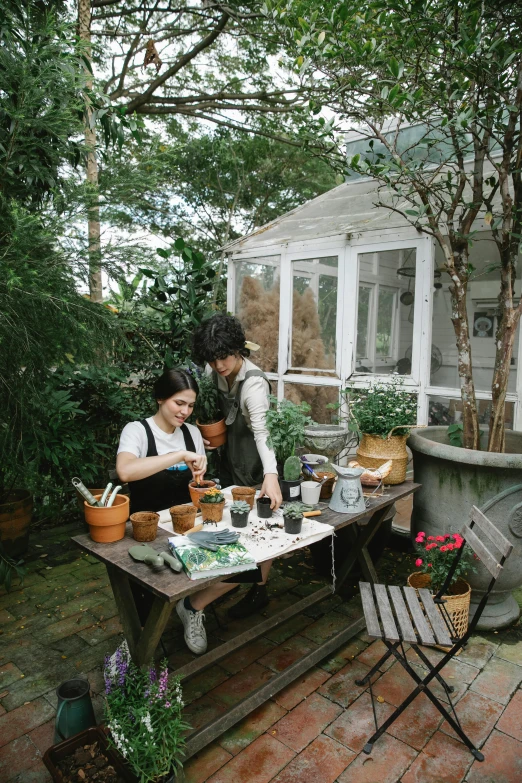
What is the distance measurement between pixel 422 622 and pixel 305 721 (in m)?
0.70

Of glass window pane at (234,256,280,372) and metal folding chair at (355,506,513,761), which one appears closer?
metal folding chair at (355,506,513,761)

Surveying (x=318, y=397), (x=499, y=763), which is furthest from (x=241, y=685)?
(x=318, y=397)

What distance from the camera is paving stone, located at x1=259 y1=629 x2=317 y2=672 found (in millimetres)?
2729

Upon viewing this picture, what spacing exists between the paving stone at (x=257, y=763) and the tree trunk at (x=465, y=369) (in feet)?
6.76

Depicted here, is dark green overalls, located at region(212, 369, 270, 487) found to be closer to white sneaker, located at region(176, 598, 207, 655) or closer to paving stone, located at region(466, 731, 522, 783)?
white sneaker, located at region(176, 598, 207, 655)

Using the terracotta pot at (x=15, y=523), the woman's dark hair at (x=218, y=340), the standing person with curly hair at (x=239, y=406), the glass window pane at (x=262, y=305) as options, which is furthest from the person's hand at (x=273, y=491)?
the glass window pane at (x=262, y=305)

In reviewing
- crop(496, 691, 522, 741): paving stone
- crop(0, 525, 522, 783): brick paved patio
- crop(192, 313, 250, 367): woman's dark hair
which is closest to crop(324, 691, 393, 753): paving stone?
crop(0, 525, 522, 783): brick paved patio

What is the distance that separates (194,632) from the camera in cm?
269

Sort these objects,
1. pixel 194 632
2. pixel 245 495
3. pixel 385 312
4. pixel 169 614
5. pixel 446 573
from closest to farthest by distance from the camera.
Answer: pixel 169 614 → pixel 245 495 → pixel 194 632 → pixel 446 573 → pixel 385 312

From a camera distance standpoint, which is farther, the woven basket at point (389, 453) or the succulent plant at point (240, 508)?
the woven basket at point (389, 453)

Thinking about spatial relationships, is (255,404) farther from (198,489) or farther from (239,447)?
(198,489)

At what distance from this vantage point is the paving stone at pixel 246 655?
107 inches

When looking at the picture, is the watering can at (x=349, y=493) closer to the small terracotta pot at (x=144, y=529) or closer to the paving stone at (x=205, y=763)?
the small terracotta pot at (x=144, y=529)

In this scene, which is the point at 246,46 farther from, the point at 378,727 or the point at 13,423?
the point at 378,727
